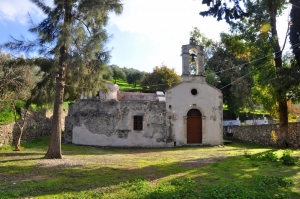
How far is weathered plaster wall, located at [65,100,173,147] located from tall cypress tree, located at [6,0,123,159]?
720cm

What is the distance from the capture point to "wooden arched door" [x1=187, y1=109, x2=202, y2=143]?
20516mm

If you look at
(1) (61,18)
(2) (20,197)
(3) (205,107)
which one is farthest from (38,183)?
(3) (205,107)

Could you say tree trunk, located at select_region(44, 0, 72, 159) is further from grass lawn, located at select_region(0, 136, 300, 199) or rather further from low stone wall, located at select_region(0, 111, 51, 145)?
low stone wall, located at select_region(0, 111, 51, 145)

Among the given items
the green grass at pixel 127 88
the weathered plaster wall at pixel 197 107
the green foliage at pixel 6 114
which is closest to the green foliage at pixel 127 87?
the green grass at pixel 127 88

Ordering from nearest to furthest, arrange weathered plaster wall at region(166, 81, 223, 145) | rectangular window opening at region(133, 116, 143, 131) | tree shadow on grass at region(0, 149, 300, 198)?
tree shadow on grass at region(0, 149, 300, 198)
rectangular window opening at region(133, 116, 143, 131)
weathered plaster wall at region(166, 81, 223, 145)

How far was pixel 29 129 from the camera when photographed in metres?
20.0

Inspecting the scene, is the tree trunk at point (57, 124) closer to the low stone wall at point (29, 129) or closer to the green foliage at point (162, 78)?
the low stone wall at point (29, 129)

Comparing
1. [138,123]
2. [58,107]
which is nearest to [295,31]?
[138,123]

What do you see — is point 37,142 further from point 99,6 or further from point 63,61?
point 99,6

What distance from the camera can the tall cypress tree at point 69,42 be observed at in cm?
1198

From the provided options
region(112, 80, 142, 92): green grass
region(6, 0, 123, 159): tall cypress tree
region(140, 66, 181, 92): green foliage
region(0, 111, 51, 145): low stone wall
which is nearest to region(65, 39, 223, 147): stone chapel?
region(0, 111, 51, 145): low stone wall

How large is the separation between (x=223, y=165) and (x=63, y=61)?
8.17m

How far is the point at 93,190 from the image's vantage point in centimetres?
700

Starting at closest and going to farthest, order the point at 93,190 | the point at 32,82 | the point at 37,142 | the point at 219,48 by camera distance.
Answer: the point at 93,190 → the point at 32,82 → the point at 37,142 → the point at 219,48
